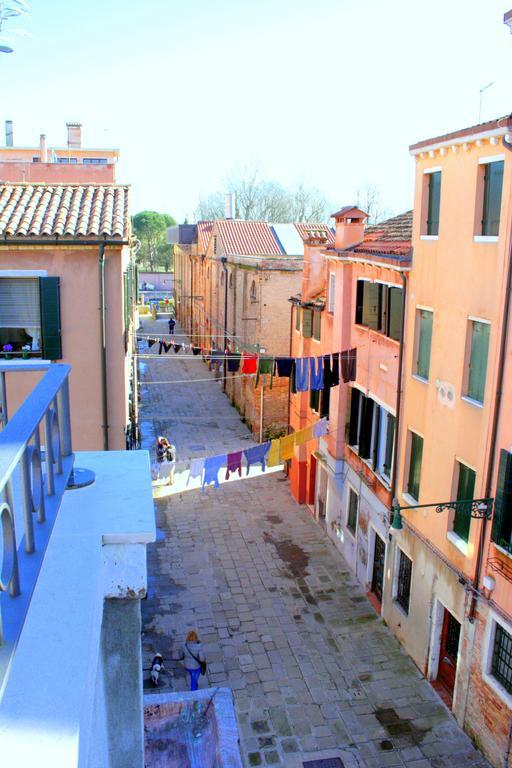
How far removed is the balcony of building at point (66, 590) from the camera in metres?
2.20

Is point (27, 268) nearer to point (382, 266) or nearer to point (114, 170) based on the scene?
point (382, 266)

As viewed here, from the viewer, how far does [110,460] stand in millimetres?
4770

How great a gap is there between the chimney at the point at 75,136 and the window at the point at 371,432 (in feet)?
124

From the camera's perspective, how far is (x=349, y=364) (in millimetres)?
16250

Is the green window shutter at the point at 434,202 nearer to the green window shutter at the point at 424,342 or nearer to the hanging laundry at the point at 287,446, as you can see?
the green window shutter at the point at 424,342

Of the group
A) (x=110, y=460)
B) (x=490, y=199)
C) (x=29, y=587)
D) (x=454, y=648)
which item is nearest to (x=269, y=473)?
(x=454, y=648)

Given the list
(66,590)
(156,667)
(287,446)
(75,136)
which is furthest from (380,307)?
(75,136)

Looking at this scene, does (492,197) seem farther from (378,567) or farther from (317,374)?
(378,567)

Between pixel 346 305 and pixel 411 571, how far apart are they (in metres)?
6.64

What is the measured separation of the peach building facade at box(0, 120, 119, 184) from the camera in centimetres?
3741

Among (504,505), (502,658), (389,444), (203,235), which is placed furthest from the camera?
(203,235)

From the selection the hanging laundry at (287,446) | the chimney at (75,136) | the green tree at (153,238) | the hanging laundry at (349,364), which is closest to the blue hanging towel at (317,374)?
the hanging laundry at (349,364)

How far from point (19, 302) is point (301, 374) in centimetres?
649

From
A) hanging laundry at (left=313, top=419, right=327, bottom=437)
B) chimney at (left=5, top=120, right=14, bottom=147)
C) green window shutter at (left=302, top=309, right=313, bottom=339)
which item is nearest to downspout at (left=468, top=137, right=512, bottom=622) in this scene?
hanging laundry at (left=313, top=419, right=327, bottom=437)
